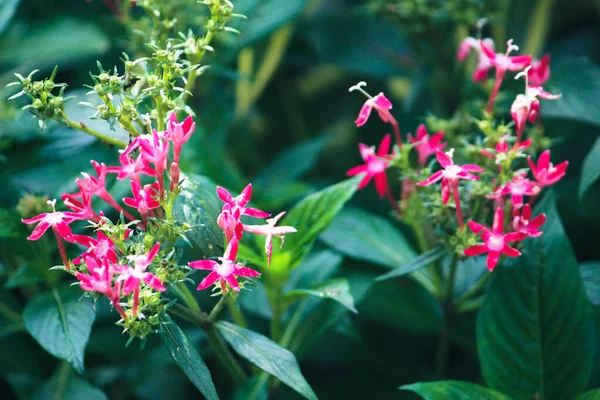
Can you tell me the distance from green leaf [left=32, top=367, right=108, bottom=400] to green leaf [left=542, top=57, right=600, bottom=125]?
817mm

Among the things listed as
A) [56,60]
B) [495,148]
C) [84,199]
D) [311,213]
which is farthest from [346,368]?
[56,60]

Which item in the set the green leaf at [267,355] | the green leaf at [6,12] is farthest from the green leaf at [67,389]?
the green leaf at [6,12]

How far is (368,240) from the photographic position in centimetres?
98

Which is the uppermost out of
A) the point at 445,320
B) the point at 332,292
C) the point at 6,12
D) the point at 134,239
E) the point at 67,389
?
the point at 6,12

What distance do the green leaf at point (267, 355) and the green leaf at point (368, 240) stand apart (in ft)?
0.91

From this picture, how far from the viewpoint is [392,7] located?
41.6 inches

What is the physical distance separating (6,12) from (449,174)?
77cm

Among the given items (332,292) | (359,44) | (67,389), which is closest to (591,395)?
(332,292)

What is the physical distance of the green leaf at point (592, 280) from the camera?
2.79ft

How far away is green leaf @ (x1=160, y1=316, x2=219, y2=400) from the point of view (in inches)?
24.2

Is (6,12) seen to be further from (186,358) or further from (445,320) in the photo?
(445,320)

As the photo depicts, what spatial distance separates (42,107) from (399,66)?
36.0 inches

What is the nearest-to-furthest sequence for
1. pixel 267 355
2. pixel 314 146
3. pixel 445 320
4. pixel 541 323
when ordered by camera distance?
pixel 267 355 < pixel 541 323 < pixel 445 320 < pixel 314 146

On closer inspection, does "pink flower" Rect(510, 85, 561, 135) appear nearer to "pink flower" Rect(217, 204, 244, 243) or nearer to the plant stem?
the plant stem
